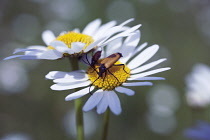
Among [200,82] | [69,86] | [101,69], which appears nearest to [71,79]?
[69,86]

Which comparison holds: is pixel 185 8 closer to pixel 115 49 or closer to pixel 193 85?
pixel 193 85

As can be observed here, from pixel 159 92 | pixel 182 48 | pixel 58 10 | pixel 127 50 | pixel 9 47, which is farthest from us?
pixel 58 10

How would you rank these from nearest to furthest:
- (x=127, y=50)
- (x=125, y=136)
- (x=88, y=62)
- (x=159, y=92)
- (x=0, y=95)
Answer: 1. (x=88, y=62)
2. (x=127, y=50)
3. (x=125, y=136)
4. (x=0, y=95)
5. (x=159, y=92)

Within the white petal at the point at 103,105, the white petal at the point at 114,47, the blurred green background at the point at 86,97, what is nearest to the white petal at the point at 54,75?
the white petal at the point at 103,105

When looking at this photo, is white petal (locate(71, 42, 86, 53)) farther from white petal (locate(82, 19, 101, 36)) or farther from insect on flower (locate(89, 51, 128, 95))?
white petal (locate(82, 19, 101, 36))

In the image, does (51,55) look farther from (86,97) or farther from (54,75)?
(86,97)

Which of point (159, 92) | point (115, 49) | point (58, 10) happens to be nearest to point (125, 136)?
point (159, 92)
